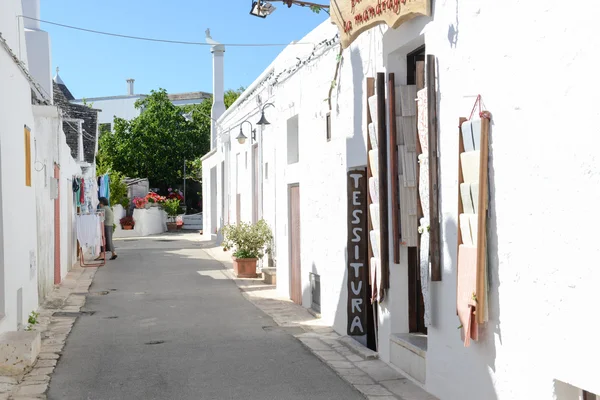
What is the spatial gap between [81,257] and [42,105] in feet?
28.6

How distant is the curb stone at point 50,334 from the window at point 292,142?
15.0ft

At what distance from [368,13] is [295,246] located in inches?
239

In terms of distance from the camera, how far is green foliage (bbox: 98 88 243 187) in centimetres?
4509

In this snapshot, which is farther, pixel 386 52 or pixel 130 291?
pixel 130 291

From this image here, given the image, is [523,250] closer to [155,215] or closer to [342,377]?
[342,377]

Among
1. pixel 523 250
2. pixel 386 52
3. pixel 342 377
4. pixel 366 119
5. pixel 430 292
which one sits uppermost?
pixel 386 52

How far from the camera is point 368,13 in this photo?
8094 millimetres

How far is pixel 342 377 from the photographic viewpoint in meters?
7.48

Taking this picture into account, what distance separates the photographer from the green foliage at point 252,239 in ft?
53.6

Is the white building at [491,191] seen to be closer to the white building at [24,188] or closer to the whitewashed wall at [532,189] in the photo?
the whitewashed wall at [532,189]

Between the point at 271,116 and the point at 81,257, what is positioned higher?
the point at 271,116

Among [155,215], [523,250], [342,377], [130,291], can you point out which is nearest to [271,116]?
[130,291]

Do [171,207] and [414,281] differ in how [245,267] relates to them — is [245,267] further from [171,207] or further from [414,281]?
[171,207]

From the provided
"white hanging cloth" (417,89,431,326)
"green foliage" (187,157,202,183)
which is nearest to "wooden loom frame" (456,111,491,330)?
"white hanging cloth" (417,89,431,326)
